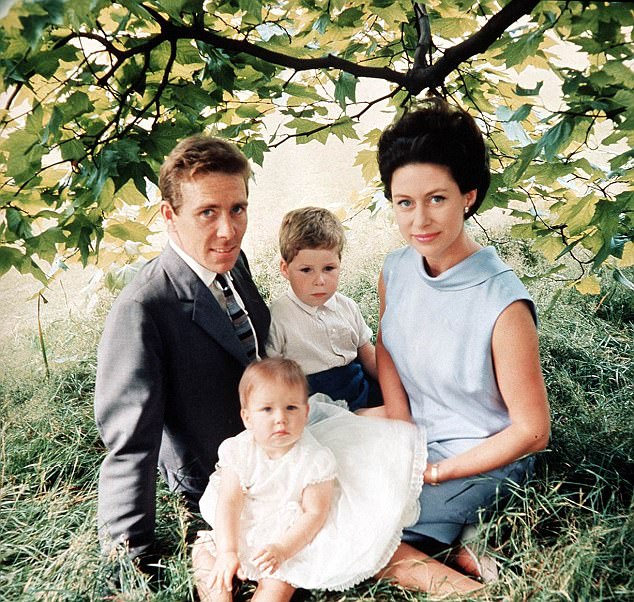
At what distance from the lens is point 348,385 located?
→ 2582 mm

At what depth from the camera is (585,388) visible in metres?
3.27

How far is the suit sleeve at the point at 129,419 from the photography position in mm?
1995

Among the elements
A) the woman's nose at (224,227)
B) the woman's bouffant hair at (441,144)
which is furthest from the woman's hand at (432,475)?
the woman's nose at (224,227)

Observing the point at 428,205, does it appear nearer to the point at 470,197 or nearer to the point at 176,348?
the point at 470,197

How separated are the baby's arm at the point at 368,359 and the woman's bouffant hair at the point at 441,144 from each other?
850 millimetres

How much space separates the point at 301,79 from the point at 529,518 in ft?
7.83

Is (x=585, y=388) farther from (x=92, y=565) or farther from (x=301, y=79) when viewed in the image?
(x=92, y=565)

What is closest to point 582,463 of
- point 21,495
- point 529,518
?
point 529,518

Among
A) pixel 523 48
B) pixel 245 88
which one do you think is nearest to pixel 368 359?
pixel 245 88

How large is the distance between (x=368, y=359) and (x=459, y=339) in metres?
0.70

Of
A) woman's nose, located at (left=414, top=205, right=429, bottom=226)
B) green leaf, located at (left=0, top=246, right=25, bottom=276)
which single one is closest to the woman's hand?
woman's nose, located at (left=414, top=205, right=429, bottom=226)

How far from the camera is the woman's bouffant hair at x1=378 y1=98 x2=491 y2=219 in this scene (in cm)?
199

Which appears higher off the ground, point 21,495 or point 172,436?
point 172,436

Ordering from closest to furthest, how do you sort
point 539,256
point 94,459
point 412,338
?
point 412,338, point 94,459, point 539,256
